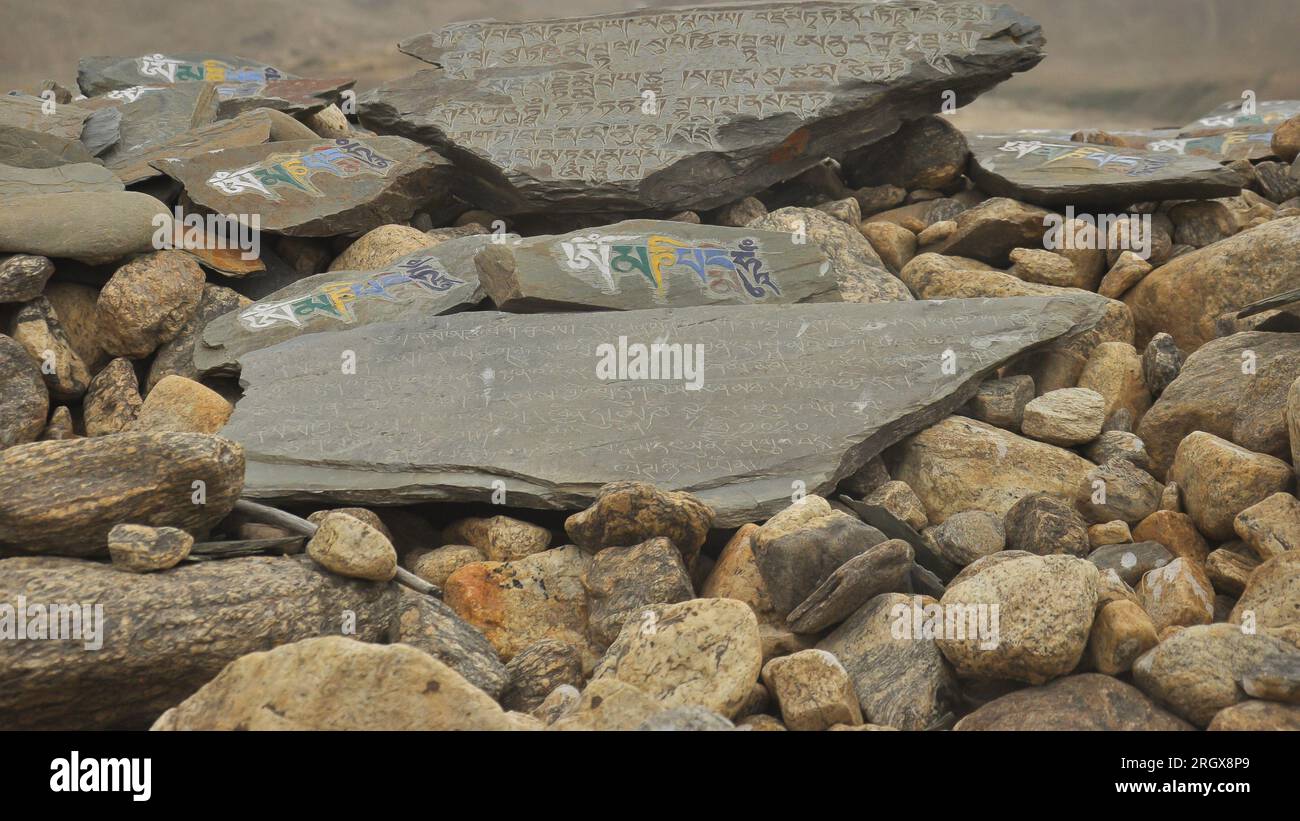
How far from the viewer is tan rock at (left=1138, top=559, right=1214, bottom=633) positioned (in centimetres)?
462

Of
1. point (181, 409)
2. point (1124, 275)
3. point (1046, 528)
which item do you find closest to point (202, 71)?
point (181, 409)

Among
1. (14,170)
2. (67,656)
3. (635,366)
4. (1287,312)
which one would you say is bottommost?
(67,656)

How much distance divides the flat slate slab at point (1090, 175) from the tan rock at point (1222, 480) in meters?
4.00

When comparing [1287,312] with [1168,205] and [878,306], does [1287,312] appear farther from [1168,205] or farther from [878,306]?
[1168,205]

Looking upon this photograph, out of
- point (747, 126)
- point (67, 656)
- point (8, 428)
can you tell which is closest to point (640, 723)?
point (67, 656)

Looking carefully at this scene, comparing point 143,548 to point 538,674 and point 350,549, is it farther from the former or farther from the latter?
point 538,674

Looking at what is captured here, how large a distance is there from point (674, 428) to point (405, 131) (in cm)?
470

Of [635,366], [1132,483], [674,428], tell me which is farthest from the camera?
[635,366]

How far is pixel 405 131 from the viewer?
9742 mm

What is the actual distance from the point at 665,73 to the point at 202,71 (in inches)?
380

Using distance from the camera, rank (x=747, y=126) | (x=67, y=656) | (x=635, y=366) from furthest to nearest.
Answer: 1. (x=747, y=126)
2. (x=635, y=366)
3. (x=67, y=656)

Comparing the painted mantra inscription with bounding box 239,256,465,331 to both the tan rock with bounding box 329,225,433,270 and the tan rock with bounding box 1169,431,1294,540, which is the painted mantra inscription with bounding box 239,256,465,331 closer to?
the tan rock with bounding box 329,225,433,270

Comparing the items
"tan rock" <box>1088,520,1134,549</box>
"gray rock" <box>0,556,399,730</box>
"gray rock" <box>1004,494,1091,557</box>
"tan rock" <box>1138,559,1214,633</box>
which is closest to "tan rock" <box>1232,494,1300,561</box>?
"tan rock" <box>1138,559,1214,633</box>

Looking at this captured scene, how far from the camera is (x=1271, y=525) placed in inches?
196
